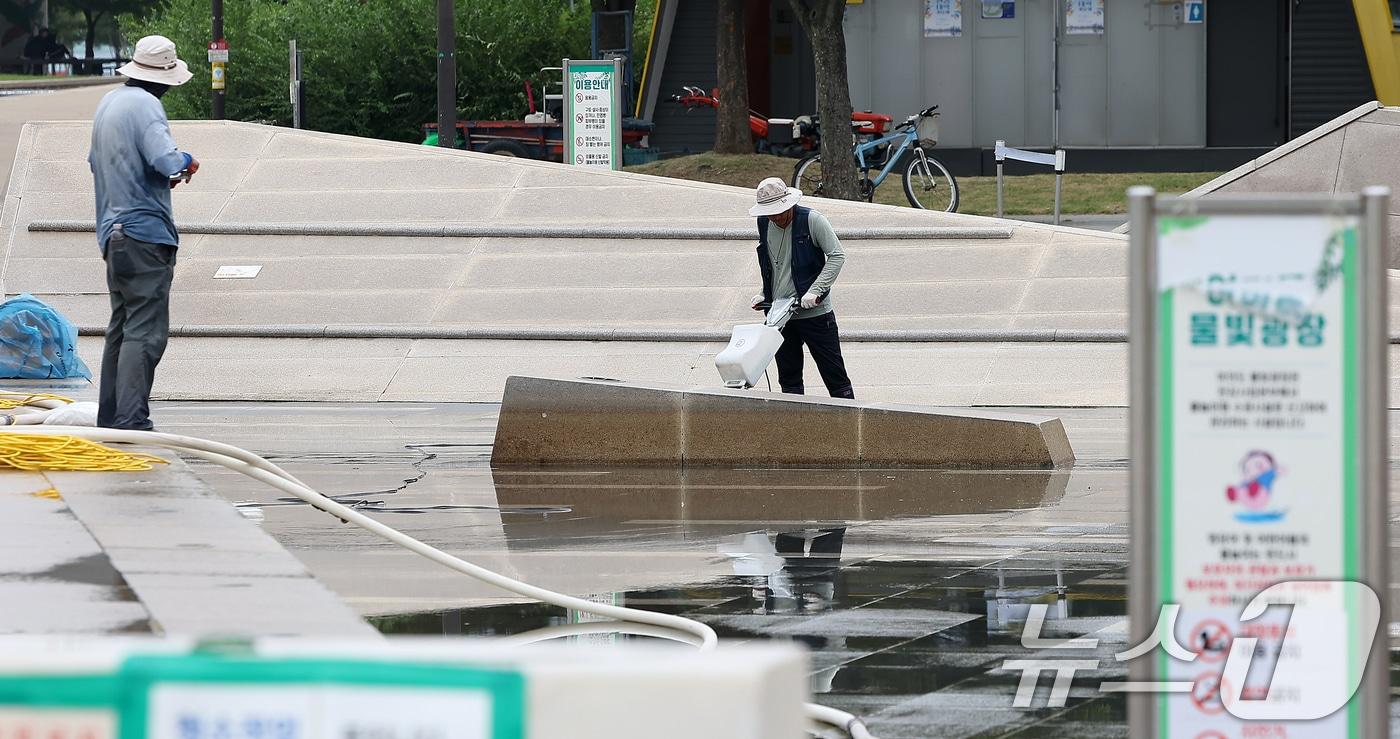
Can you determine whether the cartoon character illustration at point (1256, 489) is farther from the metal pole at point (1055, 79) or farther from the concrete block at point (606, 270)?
the metal pole at point (1055, 79)

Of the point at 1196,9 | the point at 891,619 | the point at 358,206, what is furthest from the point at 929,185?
the point at 891,619

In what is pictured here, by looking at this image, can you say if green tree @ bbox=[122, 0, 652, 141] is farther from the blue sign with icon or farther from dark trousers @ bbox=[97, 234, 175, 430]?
dark trousers @ bbox=[97, 234, 175, 430]

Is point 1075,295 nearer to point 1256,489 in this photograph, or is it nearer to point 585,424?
point 585,424

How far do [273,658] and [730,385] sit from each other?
→ 374 inches

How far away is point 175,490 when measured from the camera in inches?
289

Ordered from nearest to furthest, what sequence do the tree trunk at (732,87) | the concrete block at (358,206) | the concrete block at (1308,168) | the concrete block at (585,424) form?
the concrete block at (585,424)
the concrete block at (1308,168)
the concrete block at (358,206)
the tree trunk at (732,87)

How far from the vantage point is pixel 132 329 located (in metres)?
9.23

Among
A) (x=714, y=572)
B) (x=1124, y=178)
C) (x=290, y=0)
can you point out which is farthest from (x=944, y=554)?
(x=290, y=0)

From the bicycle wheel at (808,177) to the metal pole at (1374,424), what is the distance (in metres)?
21.9

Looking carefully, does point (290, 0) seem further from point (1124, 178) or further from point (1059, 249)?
point (1059, 249)

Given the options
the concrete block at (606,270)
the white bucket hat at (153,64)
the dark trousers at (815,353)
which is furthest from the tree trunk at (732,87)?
the white bucket hat at (153,64)

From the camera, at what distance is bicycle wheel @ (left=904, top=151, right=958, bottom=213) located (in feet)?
80.8

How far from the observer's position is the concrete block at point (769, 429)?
11.4 metres

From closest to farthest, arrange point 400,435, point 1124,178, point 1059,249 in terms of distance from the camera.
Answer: point 400,435 → point 1059,249 → point 1124,178
